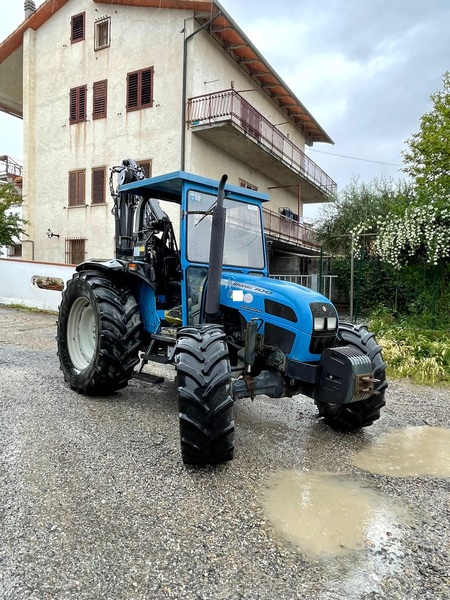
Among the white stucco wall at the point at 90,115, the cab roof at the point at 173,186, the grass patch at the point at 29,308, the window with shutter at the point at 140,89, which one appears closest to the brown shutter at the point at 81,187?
Answer: the white stucco wall at the point at 90,115

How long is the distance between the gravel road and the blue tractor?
358mm

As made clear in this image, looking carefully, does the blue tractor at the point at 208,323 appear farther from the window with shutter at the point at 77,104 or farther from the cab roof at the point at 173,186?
the window with shutter at the point at 77,104

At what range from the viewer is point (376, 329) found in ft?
26.9

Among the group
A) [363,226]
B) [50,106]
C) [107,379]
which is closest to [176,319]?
[107,379]

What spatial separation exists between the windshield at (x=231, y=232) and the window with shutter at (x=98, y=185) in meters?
11.5

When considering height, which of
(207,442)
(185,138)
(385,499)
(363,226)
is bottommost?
(385,499)

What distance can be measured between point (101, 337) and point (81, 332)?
1033mm

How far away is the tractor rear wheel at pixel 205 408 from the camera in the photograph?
291cm

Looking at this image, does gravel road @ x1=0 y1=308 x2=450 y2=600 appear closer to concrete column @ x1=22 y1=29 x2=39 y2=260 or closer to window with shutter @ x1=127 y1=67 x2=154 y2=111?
window with shutter @ x1=127 y1=67 x2=154 y2=111

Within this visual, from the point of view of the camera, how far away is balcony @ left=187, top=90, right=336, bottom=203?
41.8 feet

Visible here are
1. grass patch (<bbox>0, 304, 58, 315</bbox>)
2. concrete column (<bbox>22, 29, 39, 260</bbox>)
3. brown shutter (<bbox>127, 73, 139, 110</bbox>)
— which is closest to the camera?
grass patch (<bbox>0, 304, 58, 315</bbox>)

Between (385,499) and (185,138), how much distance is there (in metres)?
12.3

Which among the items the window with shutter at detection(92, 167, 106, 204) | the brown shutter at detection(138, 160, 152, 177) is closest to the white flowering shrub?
the brown shutter at detection(138, 160, 152, 177)

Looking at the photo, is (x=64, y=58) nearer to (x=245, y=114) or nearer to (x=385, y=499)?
(x=245, y=114)
